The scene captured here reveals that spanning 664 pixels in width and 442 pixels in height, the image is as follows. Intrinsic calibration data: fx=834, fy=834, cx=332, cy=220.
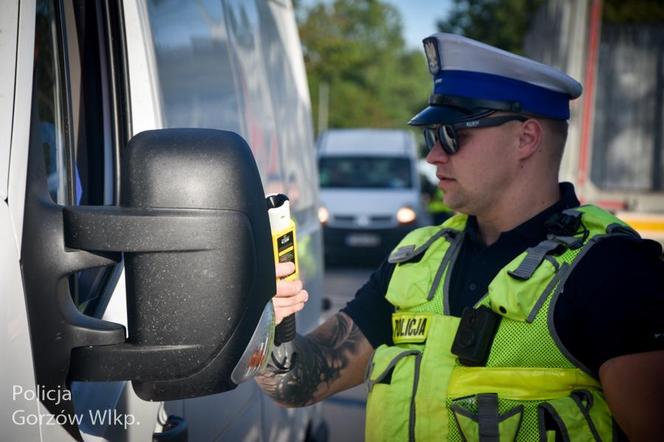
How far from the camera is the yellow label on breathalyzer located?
1631 mm

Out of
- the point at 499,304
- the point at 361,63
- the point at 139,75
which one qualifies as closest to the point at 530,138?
the point at 499,304

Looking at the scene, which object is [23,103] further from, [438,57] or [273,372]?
[438,57]

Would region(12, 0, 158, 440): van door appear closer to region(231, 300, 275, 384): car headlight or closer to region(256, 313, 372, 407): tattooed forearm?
region(231, 300, 275, 384): car headlight

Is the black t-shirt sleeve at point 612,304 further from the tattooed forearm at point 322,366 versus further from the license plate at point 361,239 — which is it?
the license plate at point 361,239

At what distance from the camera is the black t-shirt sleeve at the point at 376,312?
2.38m

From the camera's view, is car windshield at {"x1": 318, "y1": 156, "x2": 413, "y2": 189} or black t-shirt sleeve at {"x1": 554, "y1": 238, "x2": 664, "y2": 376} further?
car windshield at {"x1": 318, "y1": 156, "x2": 413, "y2": 189}

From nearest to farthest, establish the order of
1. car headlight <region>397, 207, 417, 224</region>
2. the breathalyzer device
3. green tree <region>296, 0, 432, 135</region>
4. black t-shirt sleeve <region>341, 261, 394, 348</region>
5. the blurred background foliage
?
the breathalyzer device < black t-shirt sleeve <region>341, 261, 394, 348</region> < car headlight <region>397, 207, 417, 224</region> < the blurred background foliage < green tree <region>296, 0, 432, 135</region>

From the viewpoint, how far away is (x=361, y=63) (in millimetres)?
58812

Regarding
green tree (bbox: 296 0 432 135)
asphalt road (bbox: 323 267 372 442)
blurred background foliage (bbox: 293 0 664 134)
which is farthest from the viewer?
green tree (bbox: 296 0 432 135)

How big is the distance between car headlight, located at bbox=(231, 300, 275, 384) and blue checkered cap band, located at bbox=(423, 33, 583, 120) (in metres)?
1.08

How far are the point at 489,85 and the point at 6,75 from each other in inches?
51.2

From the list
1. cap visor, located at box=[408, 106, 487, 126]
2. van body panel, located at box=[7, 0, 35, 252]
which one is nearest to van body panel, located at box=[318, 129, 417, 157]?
cap visor, located at box=[408, 106, 487, 126]

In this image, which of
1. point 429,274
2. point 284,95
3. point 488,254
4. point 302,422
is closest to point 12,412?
point 429,274

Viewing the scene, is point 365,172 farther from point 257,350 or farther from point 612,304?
point 257,350
